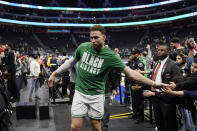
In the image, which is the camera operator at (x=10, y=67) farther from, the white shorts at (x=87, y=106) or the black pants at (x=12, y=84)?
the white shorts at (x=87, y=106)

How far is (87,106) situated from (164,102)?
4.51ft

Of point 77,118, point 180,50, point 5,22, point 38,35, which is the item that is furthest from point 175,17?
point 77,118

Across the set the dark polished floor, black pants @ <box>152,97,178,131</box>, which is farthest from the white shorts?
the dark polished floor

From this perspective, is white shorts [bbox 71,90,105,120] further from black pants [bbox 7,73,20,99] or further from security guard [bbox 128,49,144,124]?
black pants [bbox 7,73,20,99]

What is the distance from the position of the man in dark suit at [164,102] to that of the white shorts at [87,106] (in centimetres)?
118

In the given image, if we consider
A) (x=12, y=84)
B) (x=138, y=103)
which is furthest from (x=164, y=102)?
(x=12, y=84)

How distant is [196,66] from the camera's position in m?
2.83

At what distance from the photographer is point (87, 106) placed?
281 cm

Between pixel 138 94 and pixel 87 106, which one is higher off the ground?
pixel 87 106

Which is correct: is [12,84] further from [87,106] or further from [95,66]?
[95,66]

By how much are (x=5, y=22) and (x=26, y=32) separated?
5.82 metres

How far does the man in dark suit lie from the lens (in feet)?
10.6

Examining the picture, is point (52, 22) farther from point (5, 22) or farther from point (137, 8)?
point (137, 8)

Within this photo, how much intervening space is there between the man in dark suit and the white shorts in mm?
1183
